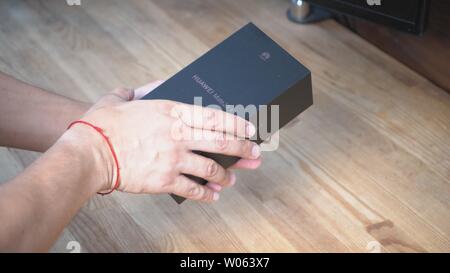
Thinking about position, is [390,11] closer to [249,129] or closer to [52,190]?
[249,129]

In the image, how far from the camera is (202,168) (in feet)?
2.36

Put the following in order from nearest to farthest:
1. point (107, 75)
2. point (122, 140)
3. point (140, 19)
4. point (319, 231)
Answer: point (122, 140), point (319, 231), point (107, 75), point (140, 19)

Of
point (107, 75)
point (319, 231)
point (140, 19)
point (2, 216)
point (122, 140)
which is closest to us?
point (2, 216)

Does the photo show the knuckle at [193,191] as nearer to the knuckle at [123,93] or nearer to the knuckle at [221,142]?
the knuckle at [221,142]

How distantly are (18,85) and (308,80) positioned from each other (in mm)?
425

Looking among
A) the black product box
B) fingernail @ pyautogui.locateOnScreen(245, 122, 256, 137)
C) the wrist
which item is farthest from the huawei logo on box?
the wrist

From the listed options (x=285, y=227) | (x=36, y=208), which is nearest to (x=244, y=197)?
(x=285, y=227)

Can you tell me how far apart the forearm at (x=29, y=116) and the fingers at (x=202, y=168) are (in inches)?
9.0

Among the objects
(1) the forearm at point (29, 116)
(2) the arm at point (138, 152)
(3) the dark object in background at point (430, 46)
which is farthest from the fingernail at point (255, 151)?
(3) the dark object in background at point (430, 46)

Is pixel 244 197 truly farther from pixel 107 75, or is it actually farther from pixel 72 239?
pixel 107 75

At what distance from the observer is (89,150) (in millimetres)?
681

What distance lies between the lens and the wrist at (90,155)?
0.68 metres

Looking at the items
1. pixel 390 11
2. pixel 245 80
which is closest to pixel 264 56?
pixel 245 80

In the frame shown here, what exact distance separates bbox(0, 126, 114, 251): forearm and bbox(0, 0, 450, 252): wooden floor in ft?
0.50
